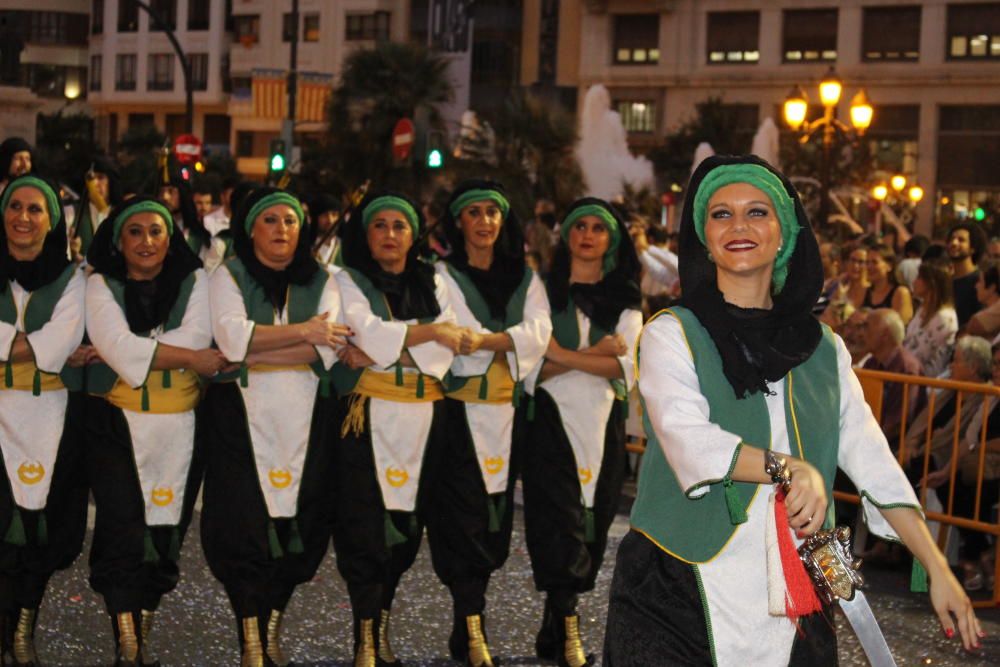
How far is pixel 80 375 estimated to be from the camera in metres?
6.80

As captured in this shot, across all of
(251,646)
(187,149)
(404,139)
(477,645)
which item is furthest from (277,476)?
(187,149)

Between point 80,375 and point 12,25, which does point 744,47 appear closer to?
point 12,25

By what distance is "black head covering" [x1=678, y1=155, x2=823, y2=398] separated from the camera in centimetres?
405

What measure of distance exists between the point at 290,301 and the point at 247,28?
6801cm

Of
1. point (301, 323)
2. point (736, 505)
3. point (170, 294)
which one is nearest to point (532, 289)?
point (301, 323)

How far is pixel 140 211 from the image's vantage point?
265 inches

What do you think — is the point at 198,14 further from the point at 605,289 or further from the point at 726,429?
the point at 726,429

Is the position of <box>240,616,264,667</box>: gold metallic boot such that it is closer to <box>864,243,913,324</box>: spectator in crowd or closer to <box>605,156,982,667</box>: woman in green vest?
<box>605,156,982,667</box>: woman in green vest

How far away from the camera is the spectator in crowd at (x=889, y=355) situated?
9.70m

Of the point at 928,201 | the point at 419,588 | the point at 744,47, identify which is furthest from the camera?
the point at 744,47

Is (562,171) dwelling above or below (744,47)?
below

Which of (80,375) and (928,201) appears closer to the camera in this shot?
(80,375)

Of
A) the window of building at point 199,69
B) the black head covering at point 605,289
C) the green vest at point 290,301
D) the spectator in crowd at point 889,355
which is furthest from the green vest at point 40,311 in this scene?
the window of building at point 199,69

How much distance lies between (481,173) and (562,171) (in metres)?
1.76
